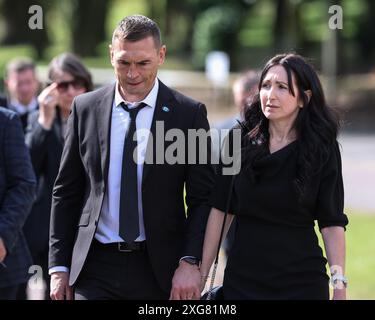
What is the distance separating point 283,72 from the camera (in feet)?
14.5

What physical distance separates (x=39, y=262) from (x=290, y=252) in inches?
108

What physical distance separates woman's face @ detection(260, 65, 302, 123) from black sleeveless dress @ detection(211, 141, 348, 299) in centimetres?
19

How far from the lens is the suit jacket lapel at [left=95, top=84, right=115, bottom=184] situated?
448cm

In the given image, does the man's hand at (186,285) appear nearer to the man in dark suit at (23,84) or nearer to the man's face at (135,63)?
the man's face at (135,63)

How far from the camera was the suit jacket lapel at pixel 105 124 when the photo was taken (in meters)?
4.48

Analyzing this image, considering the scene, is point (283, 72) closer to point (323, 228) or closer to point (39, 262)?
point (323, 228)

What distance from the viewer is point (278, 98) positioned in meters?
4.38

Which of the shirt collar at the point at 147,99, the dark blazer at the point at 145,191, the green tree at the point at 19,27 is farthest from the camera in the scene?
the green tree at the point at 19,27

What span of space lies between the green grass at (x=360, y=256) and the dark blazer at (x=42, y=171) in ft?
10.8

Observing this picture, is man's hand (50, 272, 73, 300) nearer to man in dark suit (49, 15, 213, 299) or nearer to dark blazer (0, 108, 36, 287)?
man in dark suit (49, 15, 213, 299)

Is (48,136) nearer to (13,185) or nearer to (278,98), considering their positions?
(13,185)

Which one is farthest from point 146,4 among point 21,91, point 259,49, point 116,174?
point 116,174

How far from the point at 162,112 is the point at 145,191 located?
44 centimetres

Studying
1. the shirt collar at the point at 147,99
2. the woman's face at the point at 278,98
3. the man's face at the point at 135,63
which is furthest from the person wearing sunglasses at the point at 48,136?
the woman's face at the point at 278,98
